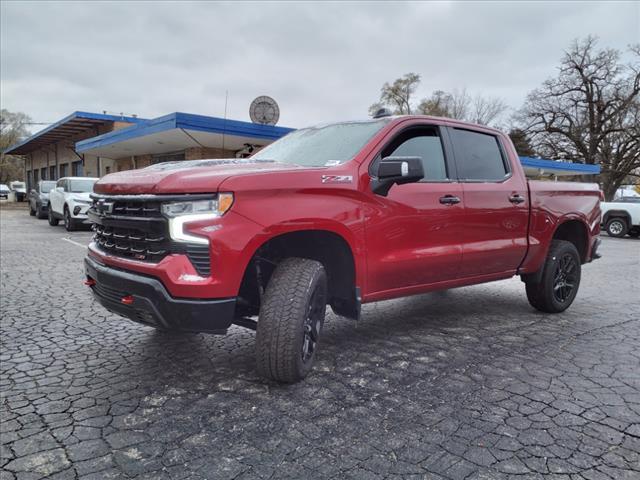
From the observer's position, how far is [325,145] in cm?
397

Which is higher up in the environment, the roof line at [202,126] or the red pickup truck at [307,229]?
the roof line at [202,126]

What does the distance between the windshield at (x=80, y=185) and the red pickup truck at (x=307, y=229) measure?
43.9ft

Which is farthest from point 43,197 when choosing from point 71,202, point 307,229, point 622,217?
point 622,217

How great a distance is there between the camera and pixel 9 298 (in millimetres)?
5762

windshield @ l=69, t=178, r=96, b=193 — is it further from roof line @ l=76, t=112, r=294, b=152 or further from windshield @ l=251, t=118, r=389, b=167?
windshield @ l=251, t=118, r=389, b=167

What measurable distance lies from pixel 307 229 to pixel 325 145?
106 centimetres

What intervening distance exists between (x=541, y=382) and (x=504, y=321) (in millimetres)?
1718

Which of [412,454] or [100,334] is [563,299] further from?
[100,334]

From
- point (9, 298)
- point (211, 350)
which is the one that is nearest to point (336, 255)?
point (211, 350)

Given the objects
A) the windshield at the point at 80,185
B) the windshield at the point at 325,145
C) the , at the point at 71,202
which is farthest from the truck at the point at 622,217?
the windshield at the point at 80,185

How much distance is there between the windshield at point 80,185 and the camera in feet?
51.9

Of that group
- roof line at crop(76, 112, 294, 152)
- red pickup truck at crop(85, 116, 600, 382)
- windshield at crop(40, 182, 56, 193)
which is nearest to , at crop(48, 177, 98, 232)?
roof line at crop(76, 112, 294, 152)

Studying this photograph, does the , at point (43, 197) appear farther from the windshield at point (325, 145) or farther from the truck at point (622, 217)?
the truck at point (622, 217)

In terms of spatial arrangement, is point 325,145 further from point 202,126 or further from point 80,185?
point 80,185
